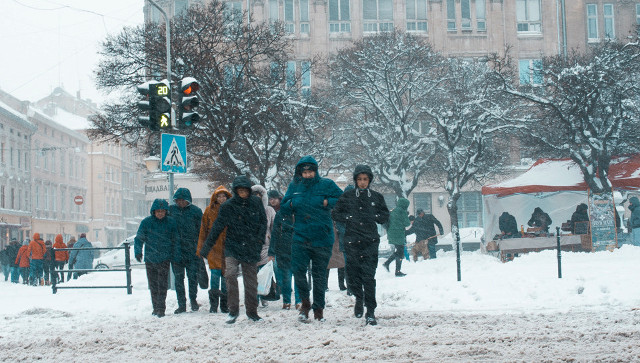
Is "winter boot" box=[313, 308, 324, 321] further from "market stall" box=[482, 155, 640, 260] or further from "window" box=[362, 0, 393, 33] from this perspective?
"window" box=[362, 0, 393, 33]

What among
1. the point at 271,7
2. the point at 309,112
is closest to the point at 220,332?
the point at 309,112

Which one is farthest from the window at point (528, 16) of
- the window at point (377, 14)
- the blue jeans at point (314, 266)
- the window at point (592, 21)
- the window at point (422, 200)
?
the blue jeans at point (314, 266)

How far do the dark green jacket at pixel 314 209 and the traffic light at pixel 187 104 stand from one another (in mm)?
5628

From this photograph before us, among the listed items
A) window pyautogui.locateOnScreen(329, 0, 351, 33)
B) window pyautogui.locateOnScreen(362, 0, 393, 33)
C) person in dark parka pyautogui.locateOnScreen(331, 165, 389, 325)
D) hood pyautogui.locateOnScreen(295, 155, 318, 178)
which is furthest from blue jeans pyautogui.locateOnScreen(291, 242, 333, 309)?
window pyautogui.locateOnScreen(362, 0, 393, 33)

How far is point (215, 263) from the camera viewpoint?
10258 millimetres

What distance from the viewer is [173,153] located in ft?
47.8

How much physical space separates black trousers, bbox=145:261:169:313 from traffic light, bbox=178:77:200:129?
13.5 feet

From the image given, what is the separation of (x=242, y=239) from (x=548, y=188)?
57.1ft

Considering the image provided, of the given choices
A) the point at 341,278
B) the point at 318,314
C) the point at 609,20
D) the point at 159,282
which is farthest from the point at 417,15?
the point at 318,314

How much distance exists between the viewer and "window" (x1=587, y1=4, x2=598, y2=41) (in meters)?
50.5

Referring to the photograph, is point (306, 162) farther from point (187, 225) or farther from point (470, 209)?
point (470, 209)

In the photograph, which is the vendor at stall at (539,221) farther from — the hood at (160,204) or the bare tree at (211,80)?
the hood at (160,204)

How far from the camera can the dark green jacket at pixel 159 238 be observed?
10547 millimetres

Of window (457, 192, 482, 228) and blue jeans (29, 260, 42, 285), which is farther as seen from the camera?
window (457, 192, 482, 228)
